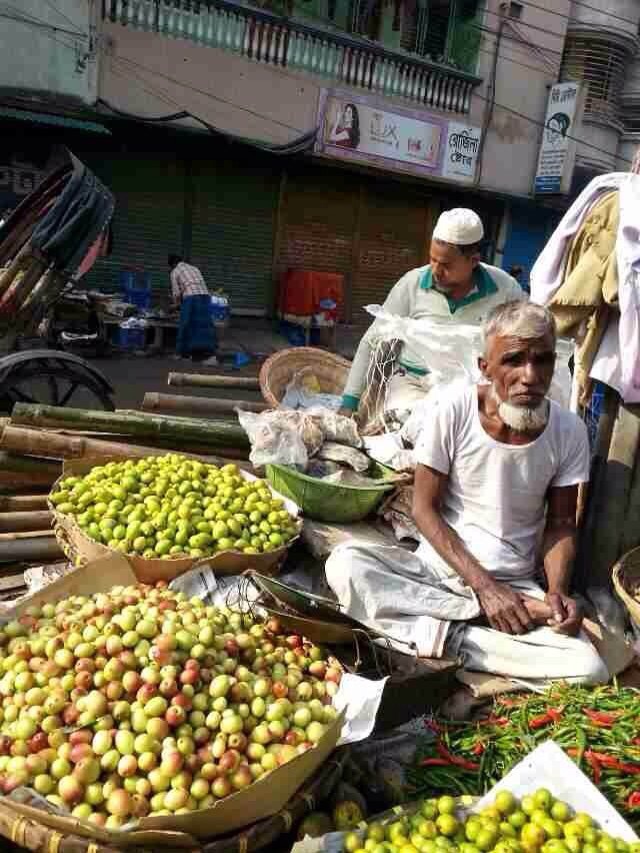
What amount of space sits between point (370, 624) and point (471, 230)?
7.02 feet

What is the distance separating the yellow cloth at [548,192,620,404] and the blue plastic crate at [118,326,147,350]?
7.71m

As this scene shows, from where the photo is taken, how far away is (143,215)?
12.0 m

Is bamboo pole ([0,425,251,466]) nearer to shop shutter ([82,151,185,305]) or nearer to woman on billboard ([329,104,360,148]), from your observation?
shop shutter ([82,151,185,305])

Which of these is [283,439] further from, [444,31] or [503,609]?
[444,31]

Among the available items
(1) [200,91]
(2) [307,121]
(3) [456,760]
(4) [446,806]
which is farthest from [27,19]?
(4) [446,806]

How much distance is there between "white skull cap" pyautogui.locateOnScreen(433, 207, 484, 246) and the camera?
3785 millimetres

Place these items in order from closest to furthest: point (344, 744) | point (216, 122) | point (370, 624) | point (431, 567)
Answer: point (344, 744) → point (370, 624) → point (431, 567) → point (216, 122)

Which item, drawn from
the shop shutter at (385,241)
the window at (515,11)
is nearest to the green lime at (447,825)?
the shop shutter at (385,241)

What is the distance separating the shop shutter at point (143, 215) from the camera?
455 inches

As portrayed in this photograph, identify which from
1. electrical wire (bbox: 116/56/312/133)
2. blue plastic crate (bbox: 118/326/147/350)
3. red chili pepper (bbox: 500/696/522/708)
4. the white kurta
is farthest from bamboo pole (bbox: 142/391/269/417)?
electrical wire (bbox: 116/56/312/133)

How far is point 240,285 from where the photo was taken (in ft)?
43.4

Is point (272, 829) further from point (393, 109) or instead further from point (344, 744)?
point (393, 109)

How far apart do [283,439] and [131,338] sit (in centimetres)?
706

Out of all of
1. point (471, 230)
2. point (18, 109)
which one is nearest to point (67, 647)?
point (471, 230)
